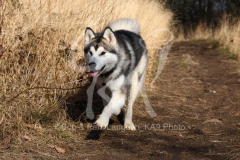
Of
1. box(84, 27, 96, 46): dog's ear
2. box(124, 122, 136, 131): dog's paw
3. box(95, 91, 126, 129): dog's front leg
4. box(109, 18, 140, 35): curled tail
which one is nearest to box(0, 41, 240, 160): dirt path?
box(124, 122, 136, 131): dog's paw

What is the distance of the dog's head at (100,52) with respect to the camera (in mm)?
3684

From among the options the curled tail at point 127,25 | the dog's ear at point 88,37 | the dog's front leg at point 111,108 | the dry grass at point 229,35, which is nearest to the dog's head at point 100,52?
the dog's ear at point 88,37

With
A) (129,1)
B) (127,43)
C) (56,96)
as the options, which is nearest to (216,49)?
(129,1)

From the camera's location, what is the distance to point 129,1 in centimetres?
705

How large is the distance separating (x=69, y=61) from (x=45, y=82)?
19.0 inches

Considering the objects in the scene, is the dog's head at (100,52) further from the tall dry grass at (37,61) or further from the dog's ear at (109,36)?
the tall dry grass at (37,61)

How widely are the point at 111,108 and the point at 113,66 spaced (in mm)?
470

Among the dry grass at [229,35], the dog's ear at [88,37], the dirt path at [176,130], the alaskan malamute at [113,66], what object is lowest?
the dirt path at [176,130]

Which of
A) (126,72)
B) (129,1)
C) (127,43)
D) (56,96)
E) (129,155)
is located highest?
(129,1)

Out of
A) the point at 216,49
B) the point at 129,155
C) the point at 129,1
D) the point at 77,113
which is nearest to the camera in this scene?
the point at 129,155

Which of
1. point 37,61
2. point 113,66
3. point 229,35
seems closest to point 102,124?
point 113,66

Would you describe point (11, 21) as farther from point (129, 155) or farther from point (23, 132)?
point (129, 155)

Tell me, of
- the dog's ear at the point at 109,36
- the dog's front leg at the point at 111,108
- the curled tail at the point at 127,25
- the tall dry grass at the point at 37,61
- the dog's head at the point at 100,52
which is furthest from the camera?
the curled tail at the point at 127,25

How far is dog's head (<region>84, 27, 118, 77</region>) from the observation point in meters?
3.68
